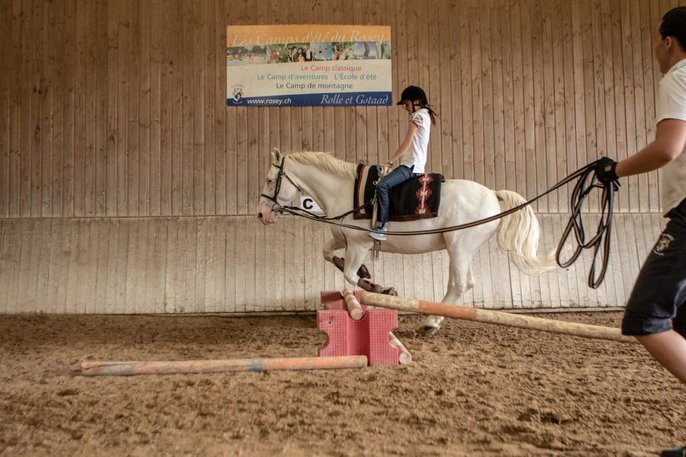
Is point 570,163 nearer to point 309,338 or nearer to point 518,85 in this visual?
point 518,85

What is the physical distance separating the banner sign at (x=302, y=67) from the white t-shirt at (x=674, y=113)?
5.10 meters

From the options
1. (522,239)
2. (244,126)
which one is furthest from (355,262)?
(244,126)

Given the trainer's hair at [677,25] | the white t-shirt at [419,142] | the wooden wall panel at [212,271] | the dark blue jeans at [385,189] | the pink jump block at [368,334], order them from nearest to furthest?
the trainer's hair at [677,25] → the pink jump block at [368,334] → the dark blue jeans at [385,189] → the white t-shirt at [419,142] → the wooden wall panel at [212,271]

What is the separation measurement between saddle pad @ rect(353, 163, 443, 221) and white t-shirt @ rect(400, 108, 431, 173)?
0.49 ft

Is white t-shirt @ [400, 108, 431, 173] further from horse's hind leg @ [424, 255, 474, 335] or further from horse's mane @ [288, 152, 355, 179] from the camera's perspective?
horse's hind leg @ [424, 255, 474, 335]

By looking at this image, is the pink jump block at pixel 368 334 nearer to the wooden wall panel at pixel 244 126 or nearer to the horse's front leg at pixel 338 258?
the horse's front leg at pixel 338 258

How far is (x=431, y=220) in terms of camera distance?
4.41 m

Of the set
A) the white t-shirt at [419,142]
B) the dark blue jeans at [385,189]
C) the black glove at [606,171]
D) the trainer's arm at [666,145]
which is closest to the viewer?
the trainer's arm at [666,145]

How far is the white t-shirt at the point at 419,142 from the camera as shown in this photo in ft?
14.2

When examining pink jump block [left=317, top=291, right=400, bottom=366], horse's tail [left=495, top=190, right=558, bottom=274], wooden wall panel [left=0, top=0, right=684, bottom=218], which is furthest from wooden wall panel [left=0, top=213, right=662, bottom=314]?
pink jump block [left=317, top=291, right=400, bottom=366]

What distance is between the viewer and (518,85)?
6590mm

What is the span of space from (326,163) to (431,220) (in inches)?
44.2

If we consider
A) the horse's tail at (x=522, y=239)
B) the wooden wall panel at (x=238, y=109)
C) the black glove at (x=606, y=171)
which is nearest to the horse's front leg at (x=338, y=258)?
the horse's tail at (x=522, y=239)

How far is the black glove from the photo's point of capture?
5.56 ft
